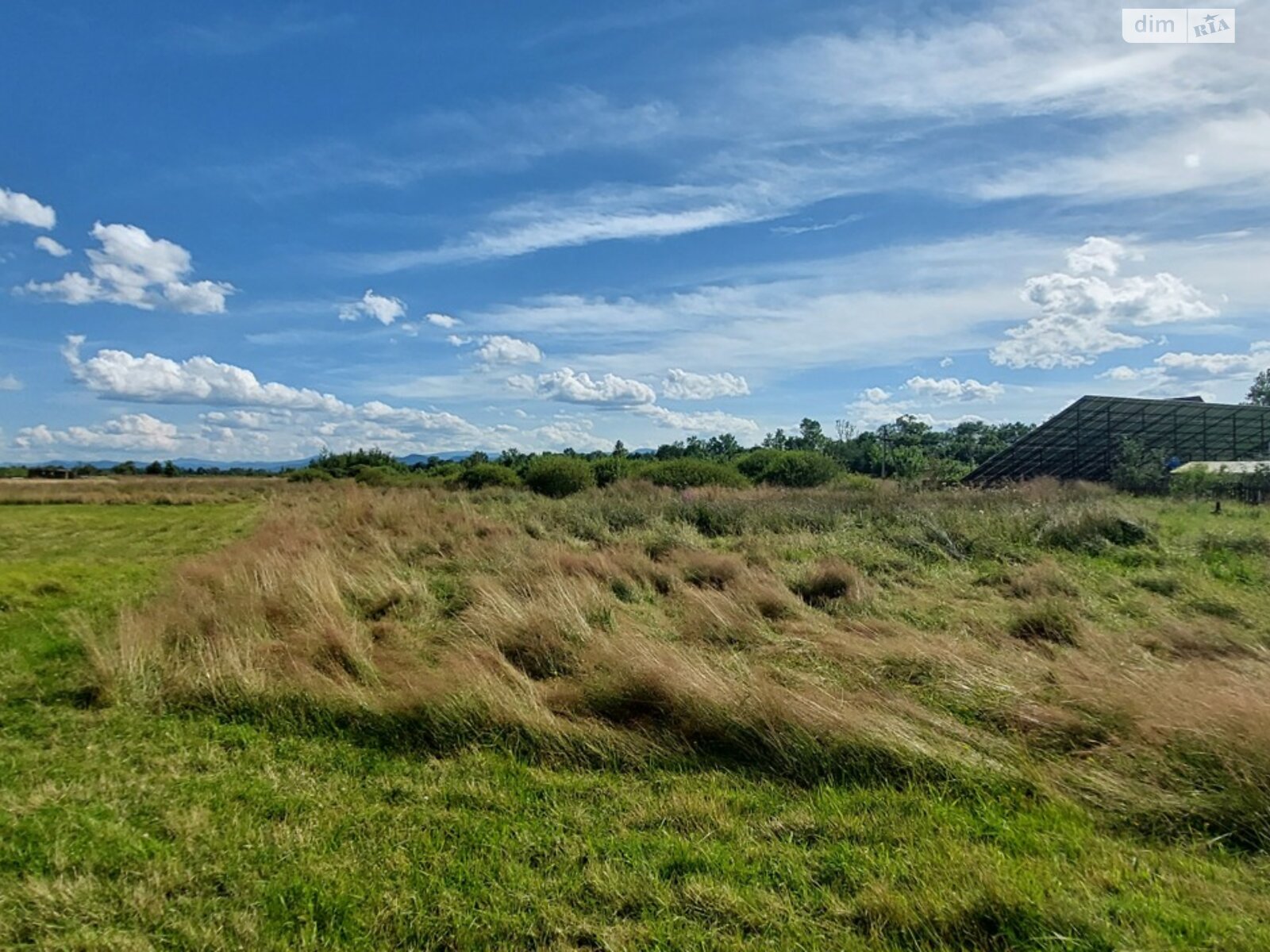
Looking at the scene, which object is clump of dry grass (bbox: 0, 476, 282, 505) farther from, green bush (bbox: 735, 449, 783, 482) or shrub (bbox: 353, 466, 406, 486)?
green bush (bbox: 735, 449, 783, 482)

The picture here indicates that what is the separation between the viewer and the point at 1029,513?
15578 mm

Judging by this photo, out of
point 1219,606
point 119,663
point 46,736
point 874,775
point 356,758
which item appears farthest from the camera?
point 1219,606

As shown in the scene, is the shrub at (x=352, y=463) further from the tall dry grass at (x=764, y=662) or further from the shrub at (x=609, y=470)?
the tall dry grass at (x=764, y=662)

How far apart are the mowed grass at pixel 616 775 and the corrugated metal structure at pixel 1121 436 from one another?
3747 cm

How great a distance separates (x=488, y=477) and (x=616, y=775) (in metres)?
37.5

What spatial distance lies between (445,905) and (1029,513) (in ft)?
53.3

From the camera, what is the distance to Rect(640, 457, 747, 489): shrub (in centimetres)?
3353

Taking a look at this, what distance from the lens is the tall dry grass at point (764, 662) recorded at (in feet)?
12.6

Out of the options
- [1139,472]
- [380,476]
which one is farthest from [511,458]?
[1139,472]

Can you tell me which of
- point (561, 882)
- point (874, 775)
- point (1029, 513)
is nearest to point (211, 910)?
point (561, 882)

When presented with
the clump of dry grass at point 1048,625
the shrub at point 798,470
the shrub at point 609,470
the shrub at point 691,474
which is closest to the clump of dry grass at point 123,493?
the shrub at point 609,470

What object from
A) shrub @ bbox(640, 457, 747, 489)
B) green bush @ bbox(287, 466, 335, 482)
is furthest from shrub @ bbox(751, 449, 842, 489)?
green bush @ bbox(287, 466, 335, 482)

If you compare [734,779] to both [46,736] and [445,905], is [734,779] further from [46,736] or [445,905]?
[46,736]

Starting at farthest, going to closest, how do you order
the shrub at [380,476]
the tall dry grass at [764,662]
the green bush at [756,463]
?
the shrub at [380,476], the green bush at [756,463], the tall dry grass at [764,662]
